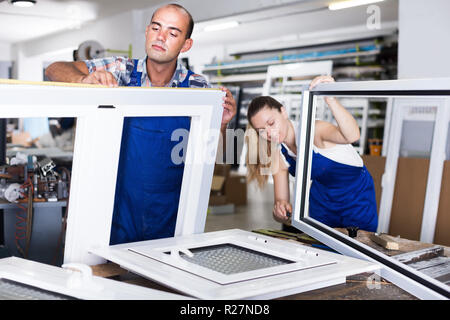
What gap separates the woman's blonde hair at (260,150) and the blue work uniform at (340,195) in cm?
37

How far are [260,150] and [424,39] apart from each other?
94.5 inches

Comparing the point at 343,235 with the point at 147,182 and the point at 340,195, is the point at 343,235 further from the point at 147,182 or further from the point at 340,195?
the point at 147,182

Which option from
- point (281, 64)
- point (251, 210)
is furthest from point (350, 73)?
point (251, 210)

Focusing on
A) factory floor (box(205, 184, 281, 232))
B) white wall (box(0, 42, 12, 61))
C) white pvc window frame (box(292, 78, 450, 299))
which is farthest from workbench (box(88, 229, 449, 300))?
white wall (box(0, 42, 12, 61))

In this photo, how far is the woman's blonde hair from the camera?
203 cm

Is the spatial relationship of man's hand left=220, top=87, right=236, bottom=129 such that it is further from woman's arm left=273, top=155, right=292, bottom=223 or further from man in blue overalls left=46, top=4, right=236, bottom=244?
woman's arm left=273, top=155, right=292, bottom=223

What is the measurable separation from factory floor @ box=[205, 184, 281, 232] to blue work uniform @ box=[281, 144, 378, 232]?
3.57 metres

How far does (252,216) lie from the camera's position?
6.58m

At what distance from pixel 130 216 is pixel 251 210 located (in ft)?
18.8

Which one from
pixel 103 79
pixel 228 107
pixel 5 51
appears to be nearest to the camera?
pixel 103 79

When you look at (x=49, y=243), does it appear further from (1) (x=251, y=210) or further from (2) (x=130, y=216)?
(1) (x=251, y=210)

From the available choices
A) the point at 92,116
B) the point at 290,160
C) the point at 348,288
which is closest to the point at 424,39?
the point at 290,160

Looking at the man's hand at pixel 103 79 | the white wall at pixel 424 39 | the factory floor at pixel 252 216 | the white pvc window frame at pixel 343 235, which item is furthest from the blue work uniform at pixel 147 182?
the factory floor at pixel 252 216
